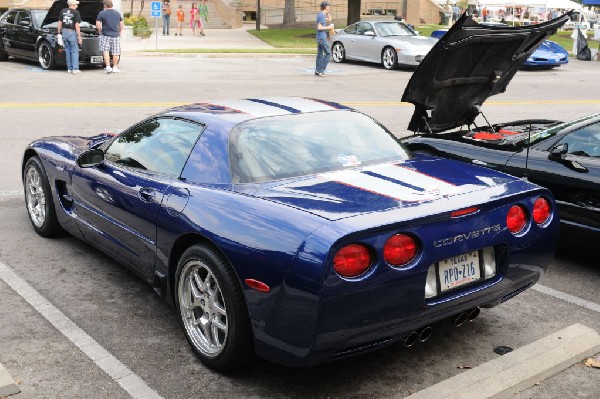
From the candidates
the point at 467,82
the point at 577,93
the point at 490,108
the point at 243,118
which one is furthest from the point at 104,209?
the point at 577,93

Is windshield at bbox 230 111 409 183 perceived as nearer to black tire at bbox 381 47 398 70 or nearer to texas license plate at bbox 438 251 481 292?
texas license plate at bbox 438 251 481 292

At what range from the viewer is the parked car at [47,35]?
19703 millimetres

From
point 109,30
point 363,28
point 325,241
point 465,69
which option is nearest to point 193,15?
point 363,28

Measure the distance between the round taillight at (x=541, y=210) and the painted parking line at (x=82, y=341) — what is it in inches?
91.3

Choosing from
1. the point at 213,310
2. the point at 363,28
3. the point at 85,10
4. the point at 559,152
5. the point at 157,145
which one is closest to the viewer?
the point at 213,310

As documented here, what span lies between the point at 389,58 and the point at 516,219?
1884 cm

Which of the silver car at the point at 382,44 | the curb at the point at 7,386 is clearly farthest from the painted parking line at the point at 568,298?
the silver car at the point at 382,44

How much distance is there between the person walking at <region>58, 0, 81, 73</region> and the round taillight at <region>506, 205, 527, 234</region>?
1618cm

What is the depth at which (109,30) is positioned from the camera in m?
19.4

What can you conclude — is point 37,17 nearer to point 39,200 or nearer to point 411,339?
point 39,200

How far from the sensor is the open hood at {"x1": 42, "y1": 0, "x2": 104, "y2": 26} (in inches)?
778

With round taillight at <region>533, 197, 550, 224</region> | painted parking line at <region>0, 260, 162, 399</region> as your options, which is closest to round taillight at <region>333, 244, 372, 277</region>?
painted parking line at <region>0, 260, 162, 399</region>

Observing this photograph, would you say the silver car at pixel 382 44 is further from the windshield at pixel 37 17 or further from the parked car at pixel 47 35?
the windshield at pixel 37 17

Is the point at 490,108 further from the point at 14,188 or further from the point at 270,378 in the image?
the point at 270,378
